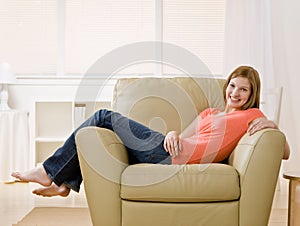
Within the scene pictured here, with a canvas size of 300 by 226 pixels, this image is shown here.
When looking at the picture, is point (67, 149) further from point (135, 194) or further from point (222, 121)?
point (222, 121)

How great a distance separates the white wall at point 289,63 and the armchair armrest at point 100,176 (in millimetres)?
2555

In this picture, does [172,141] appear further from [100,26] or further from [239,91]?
[100,26]

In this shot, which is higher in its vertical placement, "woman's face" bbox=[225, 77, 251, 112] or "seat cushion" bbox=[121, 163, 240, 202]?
"woman's face" bbox=[225, 77, 251, 112]

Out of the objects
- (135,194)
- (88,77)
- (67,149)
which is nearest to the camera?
(135,194)

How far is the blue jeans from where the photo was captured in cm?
257

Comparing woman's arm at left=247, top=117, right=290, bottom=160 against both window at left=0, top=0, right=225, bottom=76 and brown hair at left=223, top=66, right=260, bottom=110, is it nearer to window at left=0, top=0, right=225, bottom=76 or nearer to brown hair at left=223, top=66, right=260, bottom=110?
brown hair at left=223, top=66, right=260, bottom=110

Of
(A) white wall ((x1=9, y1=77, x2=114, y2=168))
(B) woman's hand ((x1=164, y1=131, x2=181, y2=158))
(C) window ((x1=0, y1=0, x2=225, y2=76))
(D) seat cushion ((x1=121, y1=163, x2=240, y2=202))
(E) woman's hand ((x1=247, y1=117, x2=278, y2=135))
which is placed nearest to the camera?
(D) seat cushion ((x1=121, y1=163, x2=240, y2=202))

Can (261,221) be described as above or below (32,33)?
below

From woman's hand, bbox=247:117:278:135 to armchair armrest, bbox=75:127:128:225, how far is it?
2.13 ft

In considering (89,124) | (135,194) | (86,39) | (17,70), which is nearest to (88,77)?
(86,39)

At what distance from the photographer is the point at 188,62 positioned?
5.23 metres

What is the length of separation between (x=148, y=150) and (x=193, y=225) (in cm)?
46

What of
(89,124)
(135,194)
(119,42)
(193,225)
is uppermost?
(119,42)

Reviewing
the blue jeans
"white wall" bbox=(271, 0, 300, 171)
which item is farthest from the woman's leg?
"white wall" bbox=(271, 0, 300, 171)
